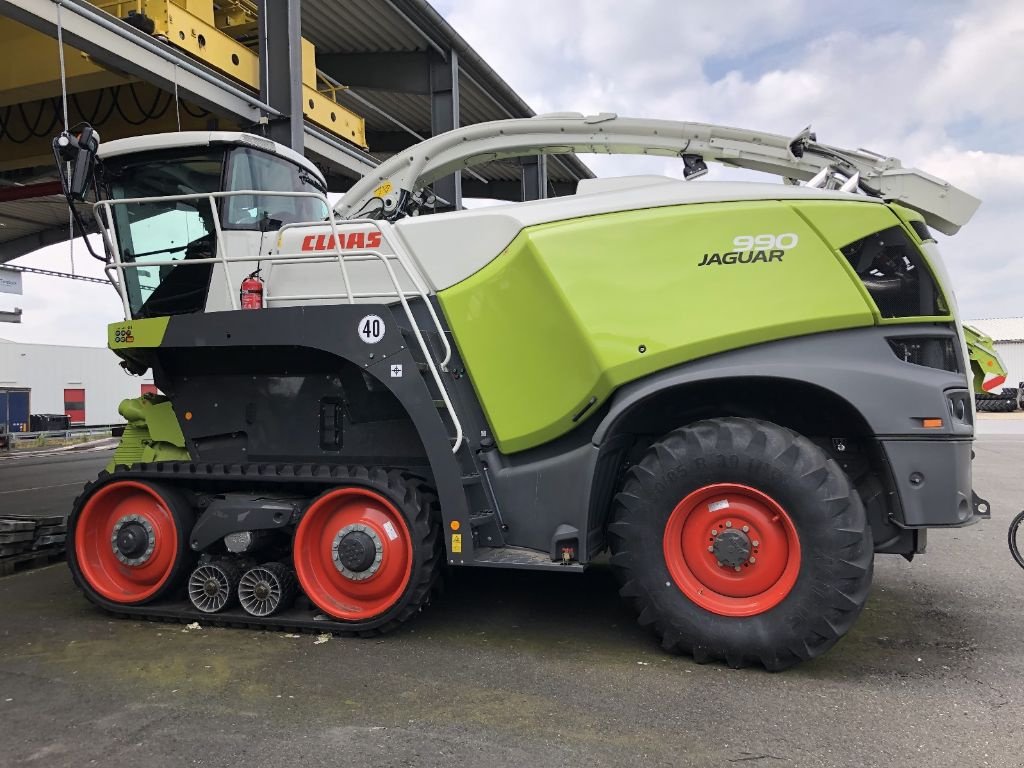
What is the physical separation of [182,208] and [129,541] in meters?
2.16

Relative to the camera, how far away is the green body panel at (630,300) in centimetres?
349

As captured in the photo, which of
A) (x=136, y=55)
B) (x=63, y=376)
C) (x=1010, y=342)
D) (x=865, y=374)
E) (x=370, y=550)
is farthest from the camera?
(x=1010, y=342)

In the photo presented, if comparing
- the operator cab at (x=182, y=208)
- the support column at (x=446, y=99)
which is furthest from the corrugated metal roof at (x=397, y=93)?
the operator cab at (x=182, y=208)

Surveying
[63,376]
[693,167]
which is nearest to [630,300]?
[693,167]

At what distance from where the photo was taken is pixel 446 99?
11.6 meters

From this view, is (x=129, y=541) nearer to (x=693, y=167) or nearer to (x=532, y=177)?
(x=693, y=167)

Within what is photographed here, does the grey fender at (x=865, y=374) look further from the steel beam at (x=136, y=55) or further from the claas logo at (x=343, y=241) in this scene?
the steel beam at (x=136, y=55)

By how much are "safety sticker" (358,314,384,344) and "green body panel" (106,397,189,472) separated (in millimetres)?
1659

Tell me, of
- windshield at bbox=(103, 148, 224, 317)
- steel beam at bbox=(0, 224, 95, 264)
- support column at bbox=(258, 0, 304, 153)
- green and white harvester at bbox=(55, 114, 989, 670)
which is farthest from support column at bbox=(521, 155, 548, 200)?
steel beam at bbox=(0, 224, 95, 264)

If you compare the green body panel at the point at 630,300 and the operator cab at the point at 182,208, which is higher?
the operator cab at the point at 182,208

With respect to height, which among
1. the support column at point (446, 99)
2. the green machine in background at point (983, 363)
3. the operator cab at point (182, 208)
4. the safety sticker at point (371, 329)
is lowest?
the green machine in background at point (983, 363)

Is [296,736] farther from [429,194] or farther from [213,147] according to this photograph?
[429,194]

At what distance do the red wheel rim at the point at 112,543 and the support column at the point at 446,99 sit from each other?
7.89 m

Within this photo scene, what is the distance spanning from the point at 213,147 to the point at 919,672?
500 centimetres
